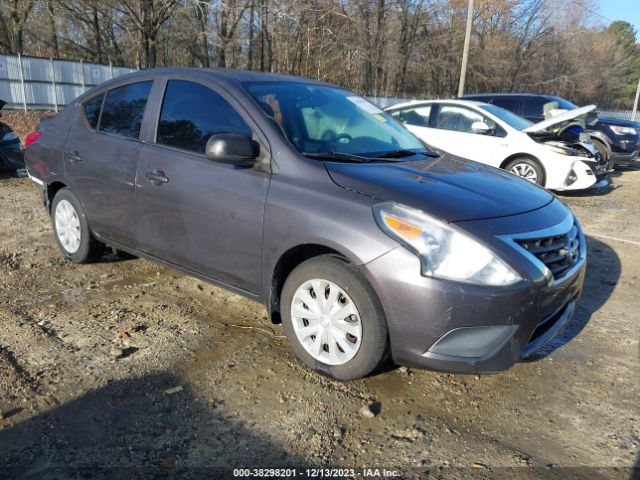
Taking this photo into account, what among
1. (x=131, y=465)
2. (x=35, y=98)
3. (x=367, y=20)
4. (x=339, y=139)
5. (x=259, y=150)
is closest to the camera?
(x=131, y=465)

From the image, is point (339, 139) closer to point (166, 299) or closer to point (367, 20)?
point (166, 299)

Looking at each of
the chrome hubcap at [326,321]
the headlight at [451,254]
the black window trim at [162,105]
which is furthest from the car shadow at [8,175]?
the headlight at [451,254]

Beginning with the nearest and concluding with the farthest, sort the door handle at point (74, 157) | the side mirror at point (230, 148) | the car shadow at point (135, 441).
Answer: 1. the car shadow at point (135, 441)
2. the side mirror at point (230, 148)
3. the door handle at point (74, 157)

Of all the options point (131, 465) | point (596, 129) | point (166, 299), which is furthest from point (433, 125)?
point (131, 465)

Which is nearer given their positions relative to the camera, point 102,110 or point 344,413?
point 344,413

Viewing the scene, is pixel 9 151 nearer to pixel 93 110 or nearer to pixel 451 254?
pixel 93 110

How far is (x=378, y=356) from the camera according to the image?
2652 mm

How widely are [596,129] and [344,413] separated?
12.1m

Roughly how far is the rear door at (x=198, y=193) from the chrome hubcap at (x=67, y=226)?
1.05m

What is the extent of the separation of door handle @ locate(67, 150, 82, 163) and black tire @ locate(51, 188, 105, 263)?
291mm

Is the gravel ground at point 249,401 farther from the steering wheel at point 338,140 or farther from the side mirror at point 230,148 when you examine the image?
the steering wheel at point 338,140

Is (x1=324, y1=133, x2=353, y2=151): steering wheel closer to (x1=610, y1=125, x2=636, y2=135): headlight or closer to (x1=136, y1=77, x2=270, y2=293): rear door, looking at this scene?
(x1=136, y1=77, x2=270, y2=293): rear door

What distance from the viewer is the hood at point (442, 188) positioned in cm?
265

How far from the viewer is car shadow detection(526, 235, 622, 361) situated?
3488 millimetres
